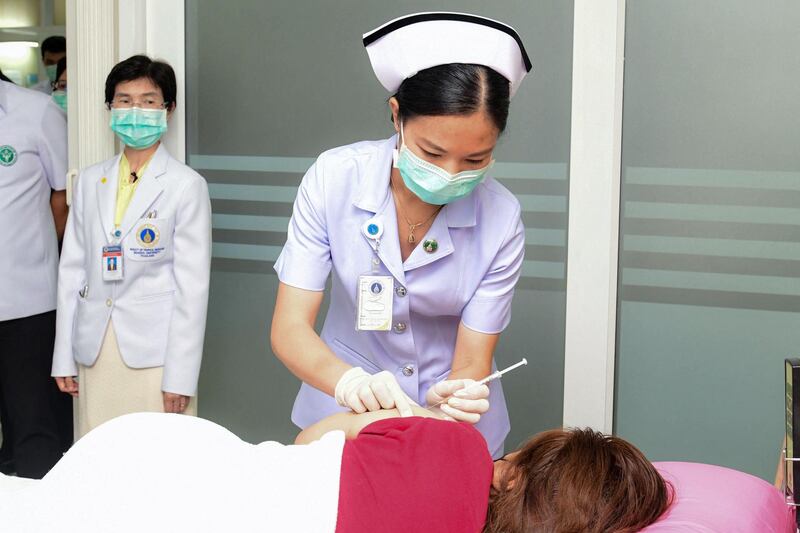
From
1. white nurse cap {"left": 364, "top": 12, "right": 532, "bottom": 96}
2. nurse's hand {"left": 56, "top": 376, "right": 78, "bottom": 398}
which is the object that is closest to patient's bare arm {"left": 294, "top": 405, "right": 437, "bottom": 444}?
white nurse cap {"left": 364, "top": 12, "right": 532, "bottom": 96}

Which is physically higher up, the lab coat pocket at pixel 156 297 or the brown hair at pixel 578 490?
the lab coat pocket at pixel 156 297

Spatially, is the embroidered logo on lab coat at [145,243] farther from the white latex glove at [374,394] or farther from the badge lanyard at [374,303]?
the white latex glove at [374,394]

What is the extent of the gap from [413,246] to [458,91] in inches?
14.9

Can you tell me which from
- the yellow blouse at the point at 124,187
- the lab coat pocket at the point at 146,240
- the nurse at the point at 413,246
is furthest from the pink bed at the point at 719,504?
the yellow blouse at the point at 124,187

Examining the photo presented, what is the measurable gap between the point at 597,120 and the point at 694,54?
0.94 ft

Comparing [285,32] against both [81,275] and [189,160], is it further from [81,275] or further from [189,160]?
[81,275]

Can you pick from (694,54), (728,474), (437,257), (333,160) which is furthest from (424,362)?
(694,54)

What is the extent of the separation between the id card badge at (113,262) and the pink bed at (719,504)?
156 centimetres

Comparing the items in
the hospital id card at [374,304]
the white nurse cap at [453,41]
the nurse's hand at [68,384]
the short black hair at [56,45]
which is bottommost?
the nurse's hand at [68,384]

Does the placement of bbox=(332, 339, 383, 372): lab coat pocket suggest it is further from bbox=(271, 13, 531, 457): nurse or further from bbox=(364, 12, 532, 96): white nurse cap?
bbox=(364, 12, 532, 96): white nurse cap

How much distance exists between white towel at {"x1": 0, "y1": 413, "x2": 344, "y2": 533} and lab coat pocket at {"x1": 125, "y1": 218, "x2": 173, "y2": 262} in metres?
1.22

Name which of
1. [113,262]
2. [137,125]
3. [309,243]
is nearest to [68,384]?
[113,262]

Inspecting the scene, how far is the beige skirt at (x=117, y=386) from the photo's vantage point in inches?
100

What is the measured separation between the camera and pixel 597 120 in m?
2.38
